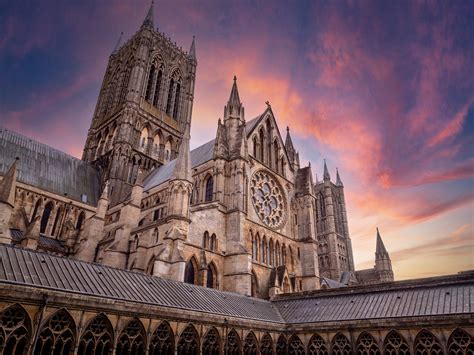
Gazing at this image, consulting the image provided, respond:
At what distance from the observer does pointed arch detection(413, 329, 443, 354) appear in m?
16.8

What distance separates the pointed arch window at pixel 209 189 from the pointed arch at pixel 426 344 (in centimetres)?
2162

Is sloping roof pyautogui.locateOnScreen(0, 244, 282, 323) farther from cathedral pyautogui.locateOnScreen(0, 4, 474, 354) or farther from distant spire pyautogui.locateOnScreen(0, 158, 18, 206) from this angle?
distant spire pyautogui.locateOnScreen(0, 158, 18, 206)

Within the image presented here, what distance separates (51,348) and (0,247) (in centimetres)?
488

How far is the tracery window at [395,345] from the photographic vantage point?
17.6 metres

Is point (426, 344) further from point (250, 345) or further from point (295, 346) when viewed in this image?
point (250, 345)

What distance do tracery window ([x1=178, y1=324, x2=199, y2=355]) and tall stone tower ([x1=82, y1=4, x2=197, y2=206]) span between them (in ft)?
106

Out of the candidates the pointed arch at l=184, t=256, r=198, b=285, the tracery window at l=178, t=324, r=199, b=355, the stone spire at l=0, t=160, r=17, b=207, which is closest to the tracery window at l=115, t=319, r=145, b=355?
the tracery window at l=178, t=324, r=199, b=355

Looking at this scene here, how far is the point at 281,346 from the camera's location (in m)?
21.7

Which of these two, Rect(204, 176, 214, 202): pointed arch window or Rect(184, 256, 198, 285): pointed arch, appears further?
Rect(204, 176, 214, 202): pointed arch window

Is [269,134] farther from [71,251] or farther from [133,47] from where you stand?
[133,47]

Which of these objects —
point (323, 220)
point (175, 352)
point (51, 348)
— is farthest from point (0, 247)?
point (323, 220)

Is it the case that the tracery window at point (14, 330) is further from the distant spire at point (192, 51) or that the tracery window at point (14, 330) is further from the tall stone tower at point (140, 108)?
the distant spire at point (192, 51)

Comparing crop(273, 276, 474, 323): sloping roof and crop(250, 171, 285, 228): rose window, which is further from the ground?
crop(250, 171, 285, 228): rose window

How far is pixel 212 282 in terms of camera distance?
2916 centimetres
